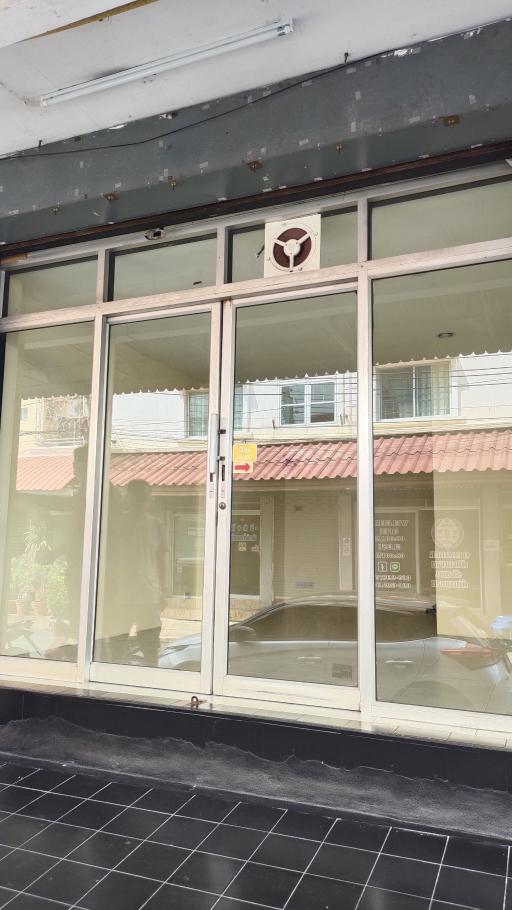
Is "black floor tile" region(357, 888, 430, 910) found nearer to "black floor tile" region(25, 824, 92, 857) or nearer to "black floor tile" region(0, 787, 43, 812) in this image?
"black floor tile" region(25, 824, 92, 857)

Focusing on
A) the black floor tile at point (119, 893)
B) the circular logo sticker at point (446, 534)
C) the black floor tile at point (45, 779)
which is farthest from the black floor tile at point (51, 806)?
the circular logo sticker at point (446, 534)

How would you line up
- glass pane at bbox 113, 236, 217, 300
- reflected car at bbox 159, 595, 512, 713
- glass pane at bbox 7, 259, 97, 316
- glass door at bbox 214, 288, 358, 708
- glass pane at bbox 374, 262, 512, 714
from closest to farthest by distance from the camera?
reflected car at bbox 159, 595, 512, 713, glass pane at bbox 374, 262, 512, 714, glass door at bbox 214, 288, 358, 708, glass pane at bbox 113, 236, 217, 300, glass pane at bbox 7, 259, 97, 316

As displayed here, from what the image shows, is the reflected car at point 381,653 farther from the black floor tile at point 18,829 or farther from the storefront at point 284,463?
the black floor tile at point 18,829

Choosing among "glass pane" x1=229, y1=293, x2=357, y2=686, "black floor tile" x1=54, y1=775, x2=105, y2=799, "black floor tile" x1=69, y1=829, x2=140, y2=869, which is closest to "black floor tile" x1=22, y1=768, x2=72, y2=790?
"black floor tile" x1=54, y1=775, x2=105, y2=799

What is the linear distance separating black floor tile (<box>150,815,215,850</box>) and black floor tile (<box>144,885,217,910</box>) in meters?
0.29

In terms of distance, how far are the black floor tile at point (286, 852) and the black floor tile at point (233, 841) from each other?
35mm

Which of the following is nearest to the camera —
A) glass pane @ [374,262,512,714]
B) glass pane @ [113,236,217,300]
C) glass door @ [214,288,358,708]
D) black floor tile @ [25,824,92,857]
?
black floor tile @ [25,824,92,857]

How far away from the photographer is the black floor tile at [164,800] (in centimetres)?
270

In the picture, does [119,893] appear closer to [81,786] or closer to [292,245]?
[81,786]

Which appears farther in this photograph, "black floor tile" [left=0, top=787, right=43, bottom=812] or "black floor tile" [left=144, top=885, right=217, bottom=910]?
"black floor tile" [left=0, top=787, right=43, bottom=812]

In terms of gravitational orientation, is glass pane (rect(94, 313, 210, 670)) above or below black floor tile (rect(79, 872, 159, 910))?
above

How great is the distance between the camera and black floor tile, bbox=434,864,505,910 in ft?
6.59

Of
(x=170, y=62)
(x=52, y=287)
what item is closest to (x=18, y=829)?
(x=52, y=287)

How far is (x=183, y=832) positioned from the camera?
2475 millimetres
